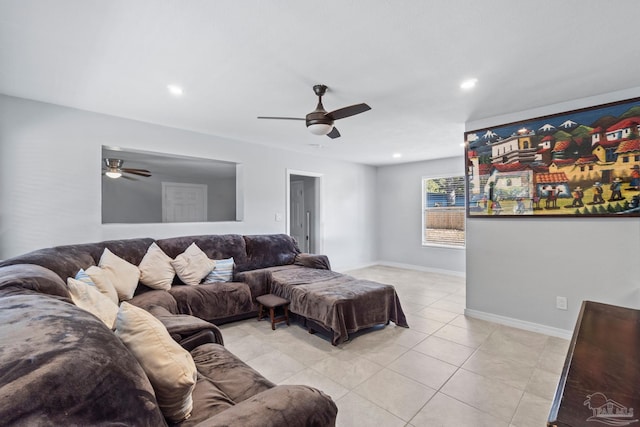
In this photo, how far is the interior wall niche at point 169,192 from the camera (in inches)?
228

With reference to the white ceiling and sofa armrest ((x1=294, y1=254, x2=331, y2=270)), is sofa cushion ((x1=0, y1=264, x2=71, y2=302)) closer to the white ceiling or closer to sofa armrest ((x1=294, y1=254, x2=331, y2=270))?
the white ceiling

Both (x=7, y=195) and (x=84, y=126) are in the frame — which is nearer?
(x=7, y=195)

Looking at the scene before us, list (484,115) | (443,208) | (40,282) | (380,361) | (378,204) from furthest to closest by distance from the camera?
(378,204) → (443,208) → (484,115) → (380,361) → (40,282)

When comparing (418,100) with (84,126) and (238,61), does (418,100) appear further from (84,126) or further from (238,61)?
(84,126)

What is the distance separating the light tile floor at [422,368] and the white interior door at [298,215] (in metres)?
3.11

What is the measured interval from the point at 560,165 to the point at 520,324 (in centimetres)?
183

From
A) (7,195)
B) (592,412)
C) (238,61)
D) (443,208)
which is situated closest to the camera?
(592,412)

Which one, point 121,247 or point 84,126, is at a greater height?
point 84,126

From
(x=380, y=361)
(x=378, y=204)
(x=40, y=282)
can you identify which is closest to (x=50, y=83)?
(x=40, y=282)

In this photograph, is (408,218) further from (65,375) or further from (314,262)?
(65,375)

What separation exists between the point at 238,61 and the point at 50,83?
73.2 inches

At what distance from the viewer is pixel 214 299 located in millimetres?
3307

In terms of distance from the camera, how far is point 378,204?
7.22 metres

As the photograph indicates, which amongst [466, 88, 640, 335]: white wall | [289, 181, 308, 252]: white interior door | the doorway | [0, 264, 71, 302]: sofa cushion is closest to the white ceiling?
[466, 88, 640, 335]: white wall
